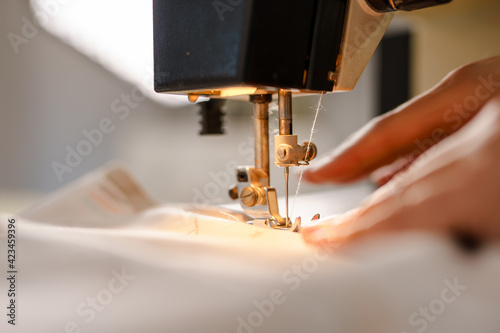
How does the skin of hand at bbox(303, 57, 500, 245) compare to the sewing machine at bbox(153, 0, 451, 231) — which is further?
the sewing machine at bbox(153, 0, 451, 231)

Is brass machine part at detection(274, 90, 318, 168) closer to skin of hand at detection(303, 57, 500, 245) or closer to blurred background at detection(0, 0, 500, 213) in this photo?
skin of hand at detection(303, 57, 500, 245)

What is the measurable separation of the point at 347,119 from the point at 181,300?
6.01 ft

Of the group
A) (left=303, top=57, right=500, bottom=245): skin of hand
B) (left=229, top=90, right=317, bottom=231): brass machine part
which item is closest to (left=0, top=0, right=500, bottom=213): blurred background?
(left=229, top=90, right=317, bottom=231): brass machine part

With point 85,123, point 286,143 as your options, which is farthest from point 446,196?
point 85,123

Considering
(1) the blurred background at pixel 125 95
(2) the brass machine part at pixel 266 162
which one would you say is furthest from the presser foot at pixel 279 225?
(1) the blurred background at pixel 125 95

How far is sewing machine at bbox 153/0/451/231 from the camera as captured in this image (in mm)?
562

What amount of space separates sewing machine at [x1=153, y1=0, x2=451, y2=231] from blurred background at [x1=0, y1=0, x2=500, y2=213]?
712mm

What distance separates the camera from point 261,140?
0.74m

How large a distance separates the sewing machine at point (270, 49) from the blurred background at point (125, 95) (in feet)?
2.34

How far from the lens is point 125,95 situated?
3.07m

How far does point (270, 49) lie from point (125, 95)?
266 cm

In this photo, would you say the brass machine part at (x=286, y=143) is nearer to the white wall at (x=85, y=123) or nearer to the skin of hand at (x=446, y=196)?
the skin of hand at (x=446, y=196)

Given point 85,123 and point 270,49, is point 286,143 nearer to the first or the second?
point 270,49

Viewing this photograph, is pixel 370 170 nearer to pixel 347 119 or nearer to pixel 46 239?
pixel 46 239
